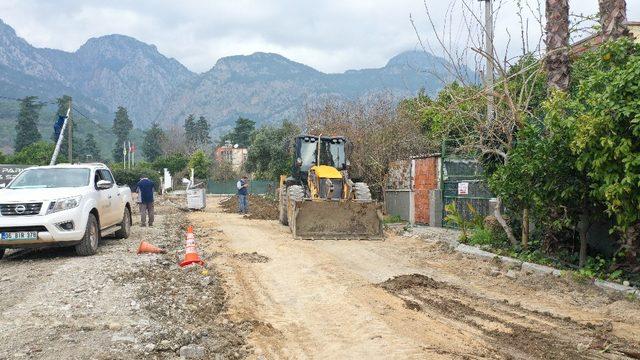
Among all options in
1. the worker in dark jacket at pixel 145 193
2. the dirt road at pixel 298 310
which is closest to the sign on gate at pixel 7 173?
the worker in dark jacket at pixel 145 193

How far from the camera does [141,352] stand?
511cm

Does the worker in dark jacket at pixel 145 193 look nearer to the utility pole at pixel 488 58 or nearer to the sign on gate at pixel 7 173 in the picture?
the sign on gate at pixel 7 173

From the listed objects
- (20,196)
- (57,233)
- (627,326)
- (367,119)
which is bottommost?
(627,326)

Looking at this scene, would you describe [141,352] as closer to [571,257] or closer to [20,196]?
[20,196]

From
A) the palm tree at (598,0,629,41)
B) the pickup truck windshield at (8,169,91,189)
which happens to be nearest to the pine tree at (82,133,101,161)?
the pickup truck windshield at (8,169,91,189)

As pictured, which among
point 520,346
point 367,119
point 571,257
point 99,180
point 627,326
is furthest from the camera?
point 367,119

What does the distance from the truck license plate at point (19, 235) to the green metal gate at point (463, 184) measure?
9.55m

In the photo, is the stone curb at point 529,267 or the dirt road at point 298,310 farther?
the stone curb at point 529,267

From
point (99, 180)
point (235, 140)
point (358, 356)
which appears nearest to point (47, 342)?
point (358, 356)

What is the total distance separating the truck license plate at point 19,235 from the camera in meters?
9.79

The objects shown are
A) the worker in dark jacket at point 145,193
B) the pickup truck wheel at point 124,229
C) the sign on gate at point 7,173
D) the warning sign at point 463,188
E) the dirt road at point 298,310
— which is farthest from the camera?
the sign on gate at point 7,173

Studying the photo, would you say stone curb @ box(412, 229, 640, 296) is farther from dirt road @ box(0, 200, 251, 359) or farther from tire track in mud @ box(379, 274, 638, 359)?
dirt road @ box(0, 200, 251, 359)

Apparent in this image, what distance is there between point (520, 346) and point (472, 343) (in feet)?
1.46

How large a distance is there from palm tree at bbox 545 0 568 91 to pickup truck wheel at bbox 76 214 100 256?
8.93 meters
